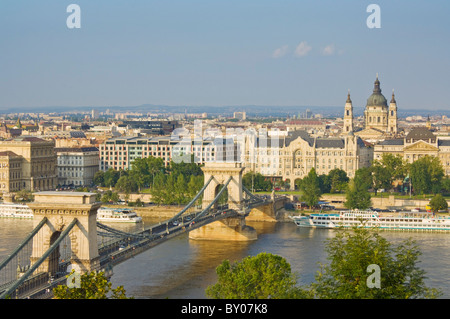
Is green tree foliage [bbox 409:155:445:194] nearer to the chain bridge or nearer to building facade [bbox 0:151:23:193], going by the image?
building facade [bbox 0:151:23:193]

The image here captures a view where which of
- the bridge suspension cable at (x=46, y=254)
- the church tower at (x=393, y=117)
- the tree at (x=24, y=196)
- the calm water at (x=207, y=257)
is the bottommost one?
the calm water at (x=207, y=257)

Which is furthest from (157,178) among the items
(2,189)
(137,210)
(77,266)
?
(77,266)

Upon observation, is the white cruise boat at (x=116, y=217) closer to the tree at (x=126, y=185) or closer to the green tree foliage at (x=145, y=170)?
the tree at (x=126, y=185)

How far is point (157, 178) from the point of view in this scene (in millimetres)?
40000

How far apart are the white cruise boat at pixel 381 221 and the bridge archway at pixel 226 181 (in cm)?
361

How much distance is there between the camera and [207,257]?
24.3 meters

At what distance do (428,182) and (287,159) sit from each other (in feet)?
28.2

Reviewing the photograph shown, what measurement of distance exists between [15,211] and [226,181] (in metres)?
9.14

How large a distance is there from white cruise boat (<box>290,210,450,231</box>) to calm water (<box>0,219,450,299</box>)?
738 millimetres

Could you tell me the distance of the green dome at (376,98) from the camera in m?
65.6

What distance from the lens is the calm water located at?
19.7 m

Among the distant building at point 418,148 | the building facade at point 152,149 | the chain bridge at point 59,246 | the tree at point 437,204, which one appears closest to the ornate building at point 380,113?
the distant building at point 418,148

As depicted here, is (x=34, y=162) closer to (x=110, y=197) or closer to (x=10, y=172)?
(x=10, y=172)
